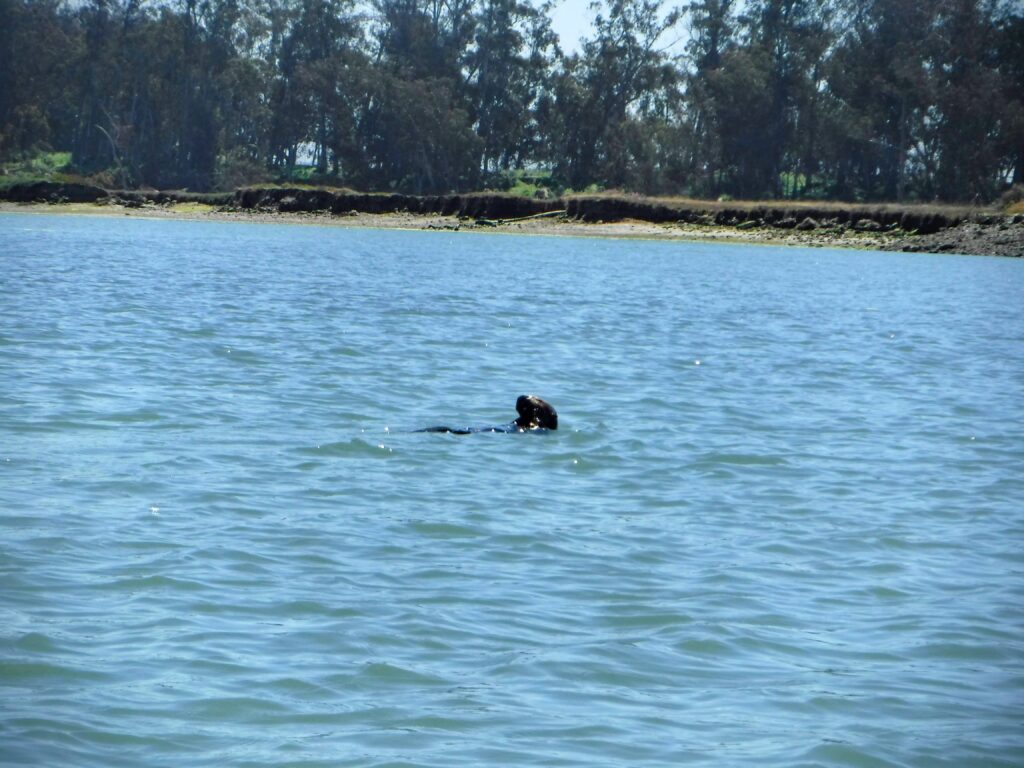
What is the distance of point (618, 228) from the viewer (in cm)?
6103

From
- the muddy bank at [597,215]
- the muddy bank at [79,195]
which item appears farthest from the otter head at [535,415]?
the muddy bank at [79,195]

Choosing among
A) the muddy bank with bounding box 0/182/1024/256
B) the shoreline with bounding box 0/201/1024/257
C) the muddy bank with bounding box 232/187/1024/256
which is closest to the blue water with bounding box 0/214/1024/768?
the shoreline with bounding box 0/201/1024/257

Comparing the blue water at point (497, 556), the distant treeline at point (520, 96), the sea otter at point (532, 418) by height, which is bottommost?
the blue water at point (497, 556)

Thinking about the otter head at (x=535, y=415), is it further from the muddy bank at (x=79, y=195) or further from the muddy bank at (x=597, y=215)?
the muddy bank at (x=79, y=195)

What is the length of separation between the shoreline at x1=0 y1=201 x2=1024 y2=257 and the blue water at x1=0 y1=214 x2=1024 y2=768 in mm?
33486

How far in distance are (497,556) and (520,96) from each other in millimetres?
81111

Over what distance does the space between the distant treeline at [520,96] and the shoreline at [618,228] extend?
13897 mm

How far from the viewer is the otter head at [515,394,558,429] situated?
12.9 metres

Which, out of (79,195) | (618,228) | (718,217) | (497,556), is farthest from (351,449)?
(79,195)

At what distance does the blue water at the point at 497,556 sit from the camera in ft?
19.0

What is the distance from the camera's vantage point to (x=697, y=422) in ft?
46.1

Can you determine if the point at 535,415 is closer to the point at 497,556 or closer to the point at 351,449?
the point at 351,449

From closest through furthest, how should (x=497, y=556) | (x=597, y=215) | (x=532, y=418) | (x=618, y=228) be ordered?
(x=497, y=556)
(x=532, y=418)
(x=618, y=228)
(x=597, y=215)

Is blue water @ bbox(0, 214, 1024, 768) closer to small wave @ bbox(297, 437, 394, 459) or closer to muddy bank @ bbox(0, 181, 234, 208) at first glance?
small wave @ bbox(297, 437, 394, 459)
